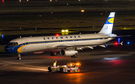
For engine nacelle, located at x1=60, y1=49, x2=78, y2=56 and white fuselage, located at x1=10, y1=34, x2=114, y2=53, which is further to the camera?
white fuselage, located at x1=10, y1=34, x2=114, y2=53

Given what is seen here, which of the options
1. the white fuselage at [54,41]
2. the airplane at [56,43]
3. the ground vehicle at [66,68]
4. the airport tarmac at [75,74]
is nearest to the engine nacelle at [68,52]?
the airplane at [56,43]

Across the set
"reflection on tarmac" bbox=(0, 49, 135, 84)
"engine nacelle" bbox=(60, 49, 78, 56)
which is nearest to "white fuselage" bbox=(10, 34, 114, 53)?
"reflection on tarmac" bbox=(0, 49, 135, 84)

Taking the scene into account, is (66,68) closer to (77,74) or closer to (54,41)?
(77,74)

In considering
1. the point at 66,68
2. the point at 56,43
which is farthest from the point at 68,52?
the point at 66,68

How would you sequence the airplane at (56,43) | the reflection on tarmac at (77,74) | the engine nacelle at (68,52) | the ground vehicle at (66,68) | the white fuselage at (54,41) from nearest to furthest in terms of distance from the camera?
the reflection on tarmac at (77,74) < the ground vehicle at (66,68) < the airplane at (56,43) < the engine nacelle at (68,52) < the white fuselage at (54,41)

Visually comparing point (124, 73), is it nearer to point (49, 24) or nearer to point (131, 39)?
point (131, 39)

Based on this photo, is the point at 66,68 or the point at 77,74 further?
the point at 66,68

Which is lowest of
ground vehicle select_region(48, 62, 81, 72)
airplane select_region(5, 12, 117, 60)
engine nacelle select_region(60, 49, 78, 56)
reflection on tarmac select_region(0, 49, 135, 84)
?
reflection on tarmac select_region(0, 49, 135, 84)

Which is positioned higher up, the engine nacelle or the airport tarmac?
the engine nacelle

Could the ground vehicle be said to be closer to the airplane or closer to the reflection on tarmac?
the reflection on tarmac

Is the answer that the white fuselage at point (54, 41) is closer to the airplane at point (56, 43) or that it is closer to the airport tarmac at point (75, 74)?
the airplane at point (56, 43)

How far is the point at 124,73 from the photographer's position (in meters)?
34.8

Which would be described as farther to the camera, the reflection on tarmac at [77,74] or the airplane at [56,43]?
the airplane at [56,43]

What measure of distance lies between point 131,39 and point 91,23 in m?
28.9
